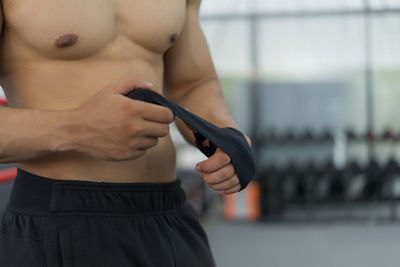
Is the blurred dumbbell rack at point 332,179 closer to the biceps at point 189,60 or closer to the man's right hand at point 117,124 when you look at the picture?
the biceps at point 189,60

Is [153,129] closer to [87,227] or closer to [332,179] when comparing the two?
[87,227]

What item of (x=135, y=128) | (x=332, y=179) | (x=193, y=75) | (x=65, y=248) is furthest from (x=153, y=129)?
(x=332, y=179)

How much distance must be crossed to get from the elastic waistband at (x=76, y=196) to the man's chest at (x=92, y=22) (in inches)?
8.9

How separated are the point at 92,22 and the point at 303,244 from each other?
3468 millimetres

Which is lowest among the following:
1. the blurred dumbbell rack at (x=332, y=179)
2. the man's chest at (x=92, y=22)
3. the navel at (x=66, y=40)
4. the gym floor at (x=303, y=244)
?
the gym floor at (x=303, y=244)

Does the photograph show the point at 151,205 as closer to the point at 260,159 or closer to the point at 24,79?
the point at 24,79

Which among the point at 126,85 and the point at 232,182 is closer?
the point at 126,85

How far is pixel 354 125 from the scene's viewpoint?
5.73 metres

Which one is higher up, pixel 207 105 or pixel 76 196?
pixel 207 105

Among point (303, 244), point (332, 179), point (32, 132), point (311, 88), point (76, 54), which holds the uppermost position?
point (311, 88)

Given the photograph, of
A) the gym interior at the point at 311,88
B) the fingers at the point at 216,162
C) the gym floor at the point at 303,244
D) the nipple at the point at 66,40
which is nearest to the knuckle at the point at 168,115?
the fingers at the point at 216,162

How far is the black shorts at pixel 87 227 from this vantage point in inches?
28.7

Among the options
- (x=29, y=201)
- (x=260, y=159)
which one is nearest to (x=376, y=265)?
(x=260, y=159)

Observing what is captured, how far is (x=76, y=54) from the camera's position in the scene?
2.57 ft
